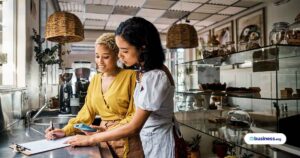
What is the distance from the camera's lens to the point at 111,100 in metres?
1.25

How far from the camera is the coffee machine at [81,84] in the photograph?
9.29ft

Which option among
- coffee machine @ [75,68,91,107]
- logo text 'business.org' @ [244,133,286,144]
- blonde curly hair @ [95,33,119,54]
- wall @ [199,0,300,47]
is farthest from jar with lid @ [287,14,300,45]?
wall @ [199,0,300,47]

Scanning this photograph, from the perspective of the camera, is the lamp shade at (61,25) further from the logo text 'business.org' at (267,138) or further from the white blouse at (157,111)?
the logo text 'business.org' at (267,138)

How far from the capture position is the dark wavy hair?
1049mm

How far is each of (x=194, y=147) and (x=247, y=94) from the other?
1.29 m

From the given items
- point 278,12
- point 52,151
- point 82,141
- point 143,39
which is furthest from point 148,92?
point 278,12

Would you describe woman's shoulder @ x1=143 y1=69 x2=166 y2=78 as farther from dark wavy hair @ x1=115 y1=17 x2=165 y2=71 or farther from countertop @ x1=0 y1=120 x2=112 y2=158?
countertop @ x1=0 y1=120 x2=112 y2=158

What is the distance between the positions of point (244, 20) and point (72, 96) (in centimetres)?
356

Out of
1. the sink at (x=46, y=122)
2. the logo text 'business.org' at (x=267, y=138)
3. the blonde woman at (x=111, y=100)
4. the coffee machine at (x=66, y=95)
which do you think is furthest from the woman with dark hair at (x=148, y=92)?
the coffee machine at (x=66, y=95)

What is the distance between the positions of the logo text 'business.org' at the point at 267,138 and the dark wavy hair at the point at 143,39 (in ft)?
2.42

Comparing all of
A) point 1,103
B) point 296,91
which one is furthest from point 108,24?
point 296,91

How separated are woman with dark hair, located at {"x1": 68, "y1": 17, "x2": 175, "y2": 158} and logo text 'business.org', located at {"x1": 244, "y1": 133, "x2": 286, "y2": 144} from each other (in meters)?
0.58

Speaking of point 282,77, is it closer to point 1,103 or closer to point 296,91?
point 296,91

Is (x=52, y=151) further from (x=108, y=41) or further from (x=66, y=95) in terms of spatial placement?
(x=66, y=95)
